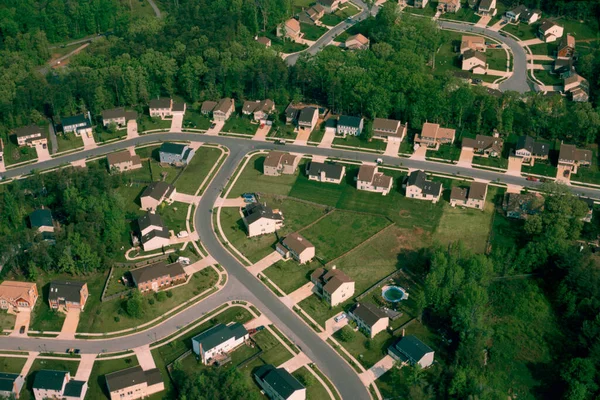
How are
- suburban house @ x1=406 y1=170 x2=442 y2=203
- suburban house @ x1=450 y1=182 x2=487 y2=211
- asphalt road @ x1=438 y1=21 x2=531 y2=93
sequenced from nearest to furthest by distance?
1. suburban house @ x1=450 y1=182 x2=487 y2=211
2. suburban house @ x1=406 y1=170 x2=442 y2=203
3. asphalt road @ x1=438 y1=21 x2=531 y2=93

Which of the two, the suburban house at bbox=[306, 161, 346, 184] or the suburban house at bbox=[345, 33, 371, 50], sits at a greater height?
the suburban house at bbox=[345, 33, 371, 50]

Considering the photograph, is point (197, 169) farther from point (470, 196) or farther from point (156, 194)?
point (470, 196)

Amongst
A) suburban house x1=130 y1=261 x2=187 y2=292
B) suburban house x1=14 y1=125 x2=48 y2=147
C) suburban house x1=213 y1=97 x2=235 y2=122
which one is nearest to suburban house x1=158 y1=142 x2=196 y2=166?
suburban house x1=213 y1=97 x2=235 y2=122

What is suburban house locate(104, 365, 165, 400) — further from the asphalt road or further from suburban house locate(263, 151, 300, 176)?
the asphalt road

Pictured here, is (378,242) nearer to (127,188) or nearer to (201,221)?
(201,221)

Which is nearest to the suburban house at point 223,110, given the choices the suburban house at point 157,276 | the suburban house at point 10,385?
the suburban house at point 157,276
